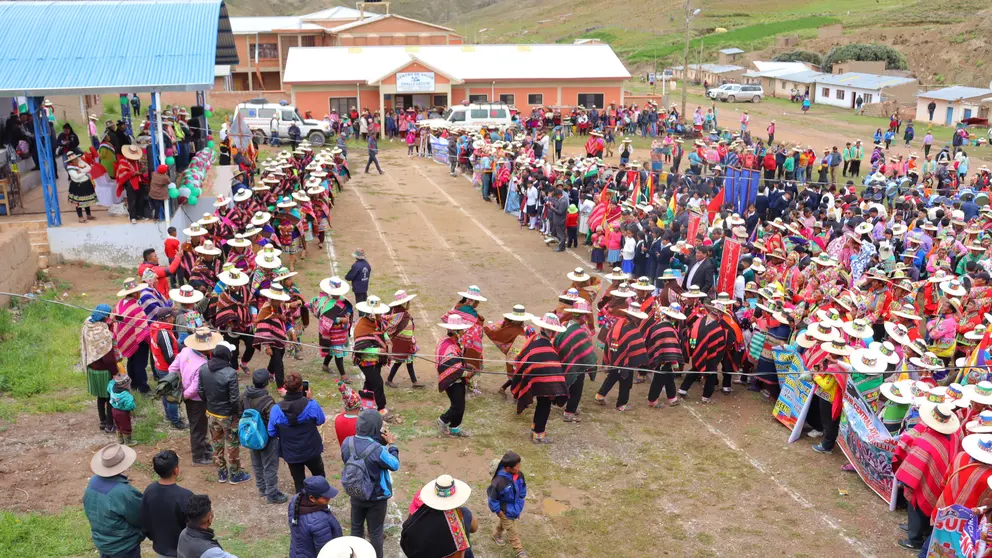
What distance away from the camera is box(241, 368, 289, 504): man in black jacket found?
820 centimetres

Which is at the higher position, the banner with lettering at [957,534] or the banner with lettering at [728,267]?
the banner with lettering at [728,267]

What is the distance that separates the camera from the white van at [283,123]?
3438 centimetres

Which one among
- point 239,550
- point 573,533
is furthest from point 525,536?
point 239,550

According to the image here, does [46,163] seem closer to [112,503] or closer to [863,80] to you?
[112,503]

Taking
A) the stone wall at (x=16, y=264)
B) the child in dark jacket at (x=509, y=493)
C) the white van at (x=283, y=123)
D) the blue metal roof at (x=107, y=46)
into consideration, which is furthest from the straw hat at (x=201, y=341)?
the white van at (x=283, y=123)

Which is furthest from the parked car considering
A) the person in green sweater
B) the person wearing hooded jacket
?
the person in green sweater

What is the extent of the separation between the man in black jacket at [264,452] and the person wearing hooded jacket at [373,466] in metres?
1.19

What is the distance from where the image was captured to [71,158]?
16.5 metres

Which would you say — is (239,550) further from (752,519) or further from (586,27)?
(586,27)

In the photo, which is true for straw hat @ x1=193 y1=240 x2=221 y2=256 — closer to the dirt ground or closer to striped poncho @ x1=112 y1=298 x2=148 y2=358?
the dirt ground

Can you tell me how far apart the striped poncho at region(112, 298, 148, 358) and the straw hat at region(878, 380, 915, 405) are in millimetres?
8690

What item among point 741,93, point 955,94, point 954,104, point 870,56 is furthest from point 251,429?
point 870,56

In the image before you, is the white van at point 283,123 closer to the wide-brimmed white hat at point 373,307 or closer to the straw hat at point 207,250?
the straw hat at point 207,250

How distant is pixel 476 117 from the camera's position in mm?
35906
